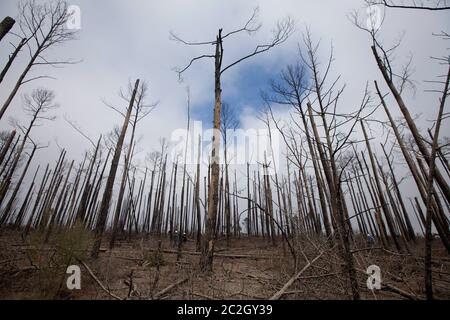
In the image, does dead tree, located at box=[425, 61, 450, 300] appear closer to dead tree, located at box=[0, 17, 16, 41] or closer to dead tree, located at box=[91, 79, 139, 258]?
dead tree, located at box=[91, 79, 139, 258]

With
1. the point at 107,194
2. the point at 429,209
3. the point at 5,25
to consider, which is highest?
the point at 5,25

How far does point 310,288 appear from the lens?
12.2 ft

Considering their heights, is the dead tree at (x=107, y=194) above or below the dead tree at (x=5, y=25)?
below

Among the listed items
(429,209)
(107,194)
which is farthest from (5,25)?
(429,209)

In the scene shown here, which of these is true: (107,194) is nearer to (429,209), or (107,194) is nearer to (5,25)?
(5,25)

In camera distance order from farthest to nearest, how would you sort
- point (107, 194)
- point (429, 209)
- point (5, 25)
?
point (107, 194) < point (5, 25) < point (429, 209)

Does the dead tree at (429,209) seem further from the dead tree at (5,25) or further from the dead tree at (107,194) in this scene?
the dead tree at (5,25)

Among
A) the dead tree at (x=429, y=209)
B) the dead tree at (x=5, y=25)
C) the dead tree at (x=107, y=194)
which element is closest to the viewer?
the dead tree at (x=429, y=209)

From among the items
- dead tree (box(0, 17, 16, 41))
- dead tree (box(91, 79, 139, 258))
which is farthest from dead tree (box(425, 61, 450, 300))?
dead tree (box(0, 17, 16, 41))

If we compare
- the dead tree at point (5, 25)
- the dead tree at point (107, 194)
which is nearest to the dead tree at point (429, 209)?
the dead tree at point (107, 194)

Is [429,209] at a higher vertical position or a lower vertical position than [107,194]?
→ lower

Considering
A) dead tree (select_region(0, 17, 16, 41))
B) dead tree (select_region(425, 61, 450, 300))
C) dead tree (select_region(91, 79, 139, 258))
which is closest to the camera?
dead tree (select_region(425, 61, 450, 300))
